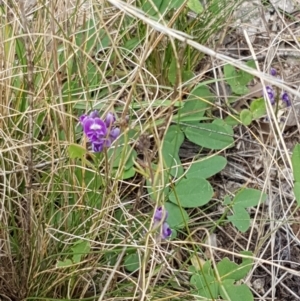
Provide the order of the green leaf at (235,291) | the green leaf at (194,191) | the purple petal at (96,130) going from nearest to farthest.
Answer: the purple petal at (96,130), the green leaf at (235,291), the green leaf at (194,191)

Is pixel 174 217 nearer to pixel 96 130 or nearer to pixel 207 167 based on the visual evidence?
pixel 207 167

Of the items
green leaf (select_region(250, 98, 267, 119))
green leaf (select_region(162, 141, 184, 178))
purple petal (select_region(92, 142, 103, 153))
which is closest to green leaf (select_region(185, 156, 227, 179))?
green leaf (select_region(162, 141, 184, 178))

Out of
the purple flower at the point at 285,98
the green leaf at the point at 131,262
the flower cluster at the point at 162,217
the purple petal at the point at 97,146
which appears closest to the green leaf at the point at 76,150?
the purple petal at the point at 97,146

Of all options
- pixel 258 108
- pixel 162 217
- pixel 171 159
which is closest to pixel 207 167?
pixel 171 159

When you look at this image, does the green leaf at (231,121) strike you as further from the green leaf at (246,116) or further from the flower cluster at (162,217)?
the flower cluster at (162,217)

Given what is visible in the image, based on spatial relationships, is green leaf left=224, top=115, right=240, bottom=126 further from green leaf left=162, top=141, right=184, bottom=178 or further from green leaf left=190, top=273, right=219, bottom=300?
green leaf left=190, top=273, right=219, bottom=300

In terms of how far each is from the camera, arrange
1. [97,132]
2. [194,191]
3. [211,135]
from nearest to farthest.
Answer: [97,132], [194,191], [211,135]

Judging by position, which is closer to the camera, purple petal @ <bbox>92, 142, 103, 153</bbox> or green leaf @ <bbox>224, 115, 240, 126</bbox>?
purple petal @ <bbox>92, 142, 103, 153</bbox>
